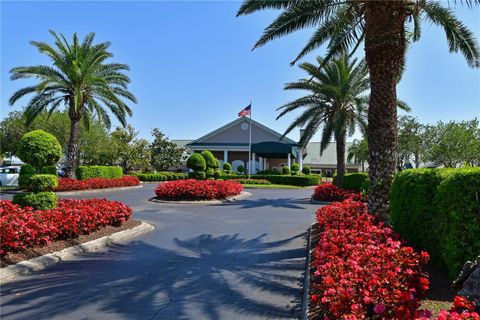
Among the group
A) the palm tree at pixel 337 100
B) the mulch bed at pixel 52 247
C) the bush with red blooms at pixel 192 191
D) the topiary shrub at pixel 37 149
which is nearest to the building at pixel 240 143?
the palm tree at pixel 337 100

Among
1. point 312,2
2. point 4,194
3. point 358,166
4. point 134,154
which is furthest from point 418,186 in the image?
point 358,166

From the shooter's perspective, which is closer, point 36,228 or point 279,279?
point 279,279

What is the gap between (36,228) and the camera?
24.3ft

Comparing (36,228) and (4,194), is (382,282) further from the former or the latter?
(4,194)

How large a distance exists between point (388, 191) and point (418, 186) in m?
1.91

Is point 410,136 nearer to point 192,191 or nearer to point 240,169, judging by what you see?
point 240,169

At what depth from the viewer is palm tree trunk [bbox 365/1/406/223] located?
8.08 m

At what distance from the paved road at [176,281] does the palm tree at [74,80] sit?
17725 mm

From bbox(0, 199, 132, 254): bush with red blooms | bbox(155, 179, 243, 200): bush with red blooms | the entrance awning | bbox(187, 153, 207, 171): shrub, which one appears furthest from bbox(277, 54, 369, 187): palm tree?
the entrance awning

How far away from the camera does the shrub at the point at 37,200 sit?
9234mm

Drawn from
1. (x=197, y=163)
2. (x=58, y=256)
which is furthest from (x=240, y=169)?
(x=58, y=256)

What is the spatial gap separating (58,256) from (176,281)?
2628 millimetres

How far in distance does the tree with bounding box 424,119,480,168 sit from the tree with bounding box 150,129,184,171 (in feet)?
98.8

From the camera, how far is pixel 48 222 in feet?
26.0
